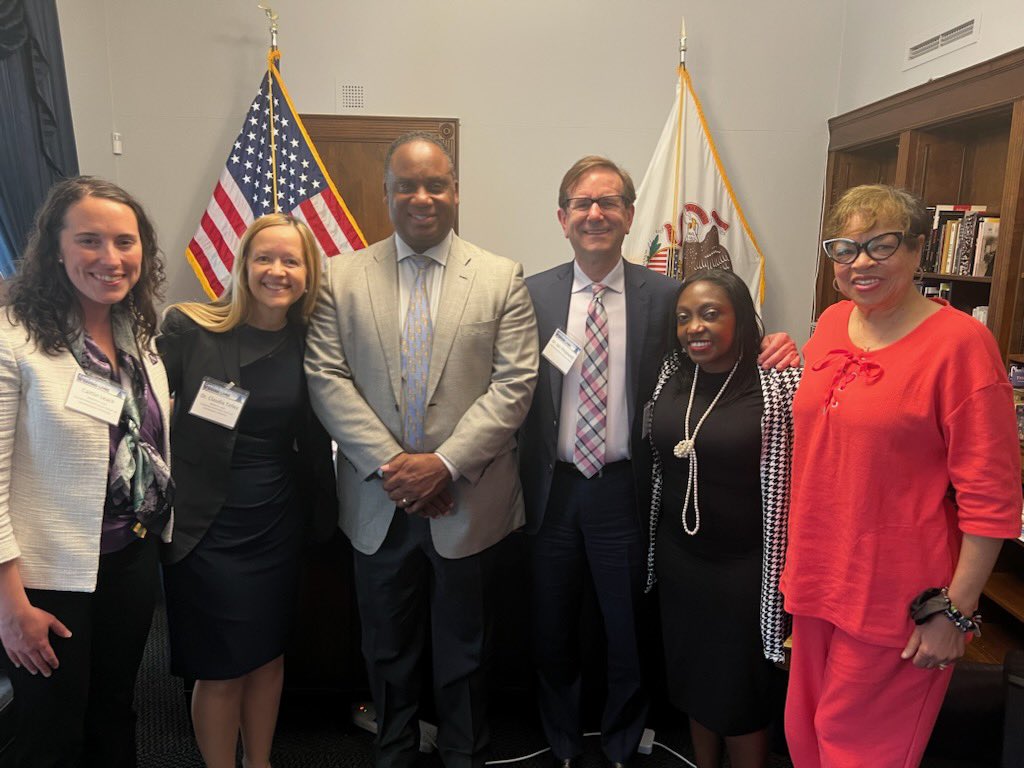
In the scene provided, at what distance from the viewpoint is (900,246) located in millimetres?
1359

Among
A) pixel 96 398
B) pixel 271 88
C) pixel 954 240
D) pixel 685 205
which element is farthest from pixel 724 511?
pixel 271 88

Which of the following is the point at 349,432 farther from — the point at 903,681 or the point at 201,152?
the point at 201,152

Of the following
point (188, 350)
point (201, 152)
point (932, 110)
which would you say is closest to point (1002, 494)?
point (188, 350)

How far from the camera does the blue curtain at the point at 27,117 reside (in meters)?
2.80

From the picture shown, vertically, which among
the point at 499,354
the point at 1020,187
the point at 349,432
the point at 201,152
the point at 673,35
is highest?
the point at 673,35

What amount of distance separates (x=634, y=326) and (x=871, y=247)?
72cm

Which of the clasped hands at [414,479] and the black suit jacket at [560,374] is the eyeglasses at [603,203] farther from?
the clasped hands at [414,479]

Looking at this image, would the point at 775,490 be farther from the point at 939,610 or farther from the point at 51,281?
the point at 51,281

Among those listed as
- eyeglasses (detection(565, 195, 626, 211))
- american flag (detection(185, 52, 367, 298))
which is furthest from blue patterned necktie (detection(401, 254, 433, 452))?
A: american flag (detection(185, 52, 367, 298))

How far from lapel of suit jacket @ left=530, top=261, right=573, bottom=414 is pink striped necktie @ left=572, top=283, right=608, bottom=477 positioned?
2.8 inches

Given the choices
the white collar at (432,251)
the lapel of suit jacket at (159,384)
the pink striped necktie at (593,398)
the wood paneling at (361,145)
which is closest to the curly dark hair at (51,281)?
the lapel of suit jacket at (159,384)

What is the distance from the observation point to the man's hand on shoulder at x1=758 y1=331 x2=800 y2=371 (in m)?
1.70

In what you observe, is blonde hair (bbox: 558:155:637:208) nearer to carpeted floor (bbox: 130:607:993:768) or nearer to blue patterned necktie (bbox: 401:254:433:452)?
blue patterned necktie (bbox: 401:254:433:452)

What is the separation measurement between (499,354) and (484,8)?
2.96 metres
